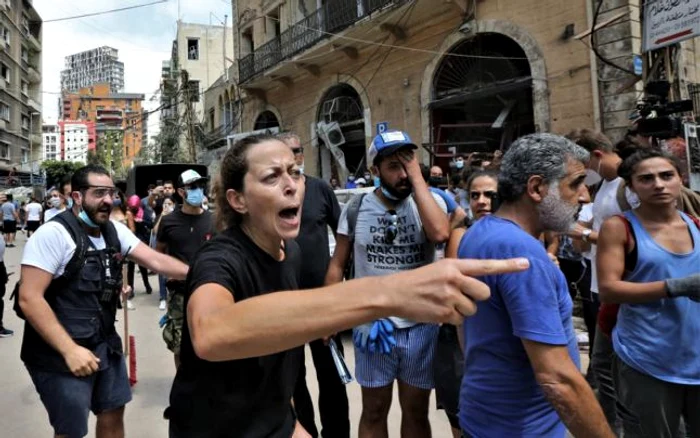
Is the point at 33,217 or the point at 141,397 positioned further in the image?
the point at 33,217

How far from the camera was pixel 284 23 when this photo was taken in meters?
18.5

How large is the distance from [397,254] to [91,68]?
161815 millimetres

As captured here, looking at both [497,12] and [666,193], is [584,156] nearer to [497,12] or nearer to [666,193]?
[666,193]

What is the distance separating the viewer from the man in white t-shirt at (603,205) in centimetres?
328

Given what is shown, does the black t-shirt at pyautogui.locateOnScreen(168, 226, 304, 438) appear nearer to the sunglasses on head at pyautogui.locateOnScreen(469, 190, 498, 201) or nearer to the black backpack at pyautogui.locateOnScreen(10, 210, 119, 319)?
the black backpack at pyautogui.locateOnScreen(10, 210, 119, 319)

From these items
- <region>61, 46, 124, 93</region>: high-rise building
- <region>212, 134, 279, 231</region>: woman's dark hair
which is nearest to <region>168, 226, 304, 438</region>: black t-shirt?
<region>212, 134, 279, 231</region>: woman's dark hair

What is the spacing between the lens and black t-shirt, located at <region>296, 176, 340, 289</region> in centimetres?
325

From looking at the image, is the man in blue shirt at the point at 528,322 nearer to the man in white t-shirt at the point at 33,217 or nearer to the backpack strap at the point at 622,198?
the backpack strap at the point at 622,198

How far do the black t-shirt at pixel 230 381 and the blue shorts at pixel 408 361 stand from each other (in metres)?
1.19

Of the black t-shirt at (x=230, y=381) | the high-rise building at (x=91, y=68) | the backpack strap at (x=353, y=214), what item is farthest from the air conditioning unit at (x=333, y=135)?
the high-rise building at (x=91, y=68)

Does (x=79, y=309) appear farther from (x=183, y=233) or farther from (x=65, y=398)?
(x=183, y=233)

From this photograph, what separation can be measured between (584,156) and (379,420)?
1.79 m

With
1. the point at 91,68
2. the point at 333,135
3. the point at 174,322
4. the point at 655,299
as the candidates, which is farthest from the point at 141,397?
the point at 91,68

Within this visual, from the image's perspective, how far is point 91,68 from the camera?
460 ft
